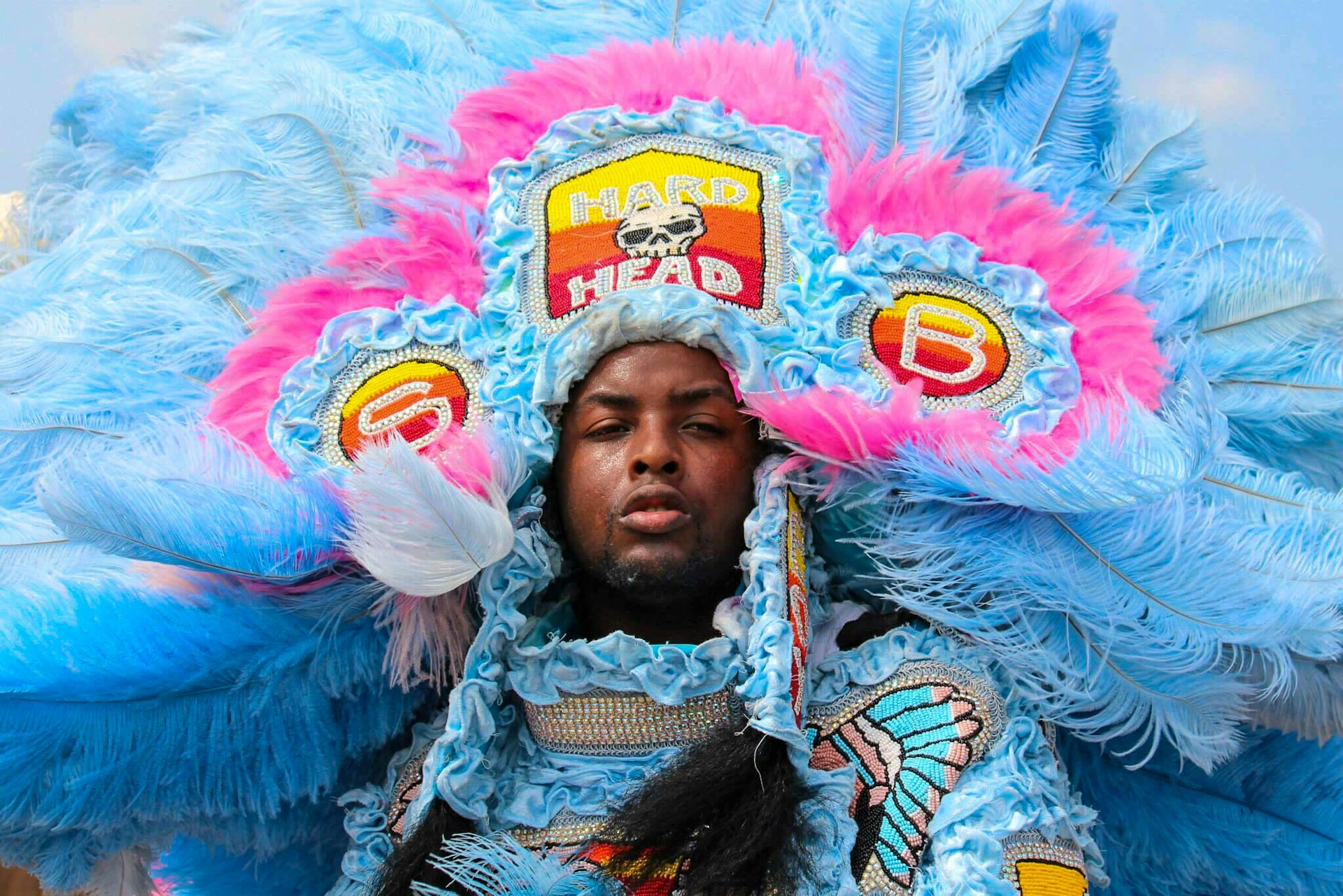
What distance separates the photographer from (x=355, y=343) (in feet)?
8.16

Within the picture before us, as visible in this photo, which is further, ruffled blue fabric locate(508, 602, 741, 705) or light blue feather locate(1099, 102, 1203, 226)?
light blue feather locate(1099, 102, 1203, 226)

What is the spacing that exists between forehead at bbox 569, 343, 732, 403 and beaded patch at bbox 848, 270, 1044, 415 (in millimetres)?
282

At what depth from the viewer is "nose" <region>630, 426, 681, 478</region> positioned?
2.26m

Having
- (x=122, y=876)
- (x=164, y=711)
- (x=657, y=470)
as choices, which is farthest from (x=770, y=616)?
(x=122, y=876)

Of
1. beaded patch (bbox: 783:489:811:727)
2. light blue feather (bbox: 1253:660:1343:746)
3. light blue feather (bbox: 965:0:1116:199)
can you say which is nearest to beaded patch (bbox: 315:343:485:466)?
beaded patch (bbox: 783:489:811:727)

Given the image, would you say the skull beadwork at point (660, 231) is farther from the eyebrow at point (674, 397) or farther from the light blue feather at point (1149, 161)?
the light blue feather at point (1149, 161)

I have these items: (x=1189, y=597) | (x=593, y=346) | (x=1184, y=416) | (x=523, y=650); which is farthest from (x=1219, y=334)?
(x=523, y=650)

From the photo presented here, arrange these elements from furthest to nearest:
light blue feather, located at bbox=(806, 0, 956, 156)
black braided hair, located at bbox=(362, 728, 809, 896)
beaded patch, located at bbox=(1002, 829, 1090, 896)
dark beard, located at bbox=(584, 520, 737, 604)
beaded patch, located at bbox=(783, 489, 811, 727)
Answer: light blue feather, located at bbox=(806, 0, 956, 156), dark beard, located at bbox=(584, 520, 737, 604), beaded patch, located at bbox=(783, 489, 811, 727), beaded patch, located at bbox=(1002, 829, 1090, 896), black braided hair, located at bbox=(362, 728, 809, 896)

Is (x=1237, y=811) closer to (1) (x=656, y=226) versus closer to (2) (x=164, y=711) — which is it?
(1) (x=656, y=226)

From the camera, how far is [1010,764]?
2109 mm

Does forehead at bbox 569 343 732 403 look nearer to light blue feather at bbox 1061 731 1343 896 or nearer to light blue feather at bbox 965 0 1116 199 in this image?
light blue feather at bbox 965 0 1116 199

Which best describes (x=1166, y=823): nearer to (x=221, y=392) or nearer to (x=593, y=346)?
(x=593, y=346)

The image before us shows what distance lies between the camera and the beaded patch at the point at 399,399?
7.86 feet

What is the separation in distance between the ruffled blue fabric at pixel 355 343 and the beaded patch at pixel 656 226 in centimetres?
14
